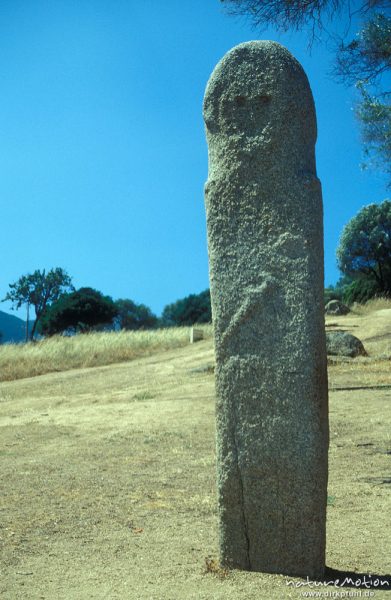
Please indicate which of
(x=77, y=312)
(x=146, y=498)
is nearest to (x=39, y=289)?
(x=77, y=312)

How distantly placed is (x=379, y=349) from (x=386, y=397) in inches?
294

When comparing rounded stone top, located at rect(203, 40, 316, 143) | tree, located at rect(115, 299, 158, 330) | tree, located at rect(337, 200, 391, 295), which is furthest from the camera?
tree, located at rect(115, 299, 158, 330)

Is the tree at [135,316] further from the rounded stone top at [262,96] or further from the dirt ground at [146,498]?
the rounded stone top at [262,96]

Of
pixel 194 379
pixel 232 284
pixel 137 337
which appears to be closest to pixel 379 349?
pixel 194 379

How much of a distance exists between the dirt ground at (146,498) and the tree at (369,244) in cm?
2892

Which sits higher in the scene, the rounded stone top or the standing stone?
the rounded stone top

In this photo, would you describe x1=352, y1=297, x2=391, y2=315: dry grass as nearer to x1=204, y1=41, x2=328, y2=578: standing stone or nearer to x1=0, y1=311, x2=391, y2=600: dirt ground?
x1=0, y1=311, x2=391, y2=600: dirt ground

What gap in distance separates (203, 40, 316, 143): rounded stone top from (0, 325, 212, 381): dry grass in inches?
758

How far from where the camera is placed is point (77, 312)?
5394 centimetres

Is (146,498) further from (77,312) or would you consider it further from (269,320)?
(77,312)

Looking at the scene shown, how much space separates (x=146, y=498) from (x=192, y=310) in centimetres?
5090

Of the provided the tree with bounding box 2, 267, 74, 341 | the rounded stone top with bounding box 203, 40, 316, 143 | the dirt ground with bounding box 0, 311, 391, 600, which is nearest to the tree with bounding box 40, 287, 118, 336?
the tree with bounding box 2, 267, 74, 341

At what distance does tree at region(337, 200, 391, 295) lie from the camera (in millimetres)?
43531

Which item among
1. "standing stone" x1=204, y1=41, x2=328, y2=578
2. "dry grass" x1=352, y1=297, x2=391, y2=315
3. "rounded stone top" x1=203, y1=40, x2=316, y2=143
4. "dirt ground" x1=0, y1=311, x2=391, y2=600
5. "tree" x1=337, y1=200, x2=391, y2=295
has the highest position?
"tree" x1=337, y1=200, x2=391, y2=295
